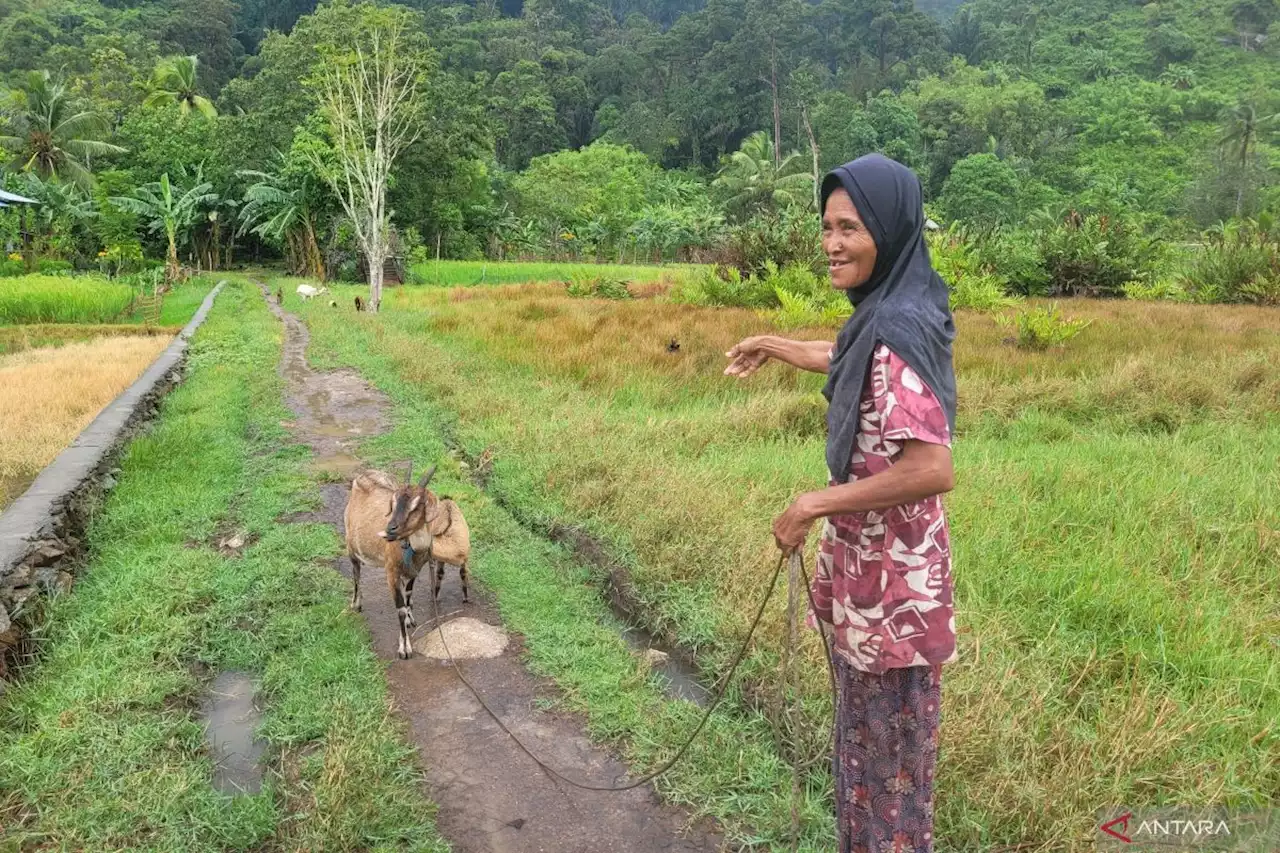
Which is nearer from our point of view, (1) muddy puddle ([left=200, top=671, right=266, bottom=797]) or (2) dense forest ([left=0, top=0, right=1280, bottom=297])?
(1) muddy puddle ([left=200, top=671, right=266, bottom=797])

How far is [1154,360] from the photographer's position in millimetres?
8703

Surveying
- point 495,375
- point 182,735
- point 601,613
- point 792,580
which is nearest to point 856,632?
point 792,580

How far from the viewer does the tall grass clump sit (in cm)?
1591

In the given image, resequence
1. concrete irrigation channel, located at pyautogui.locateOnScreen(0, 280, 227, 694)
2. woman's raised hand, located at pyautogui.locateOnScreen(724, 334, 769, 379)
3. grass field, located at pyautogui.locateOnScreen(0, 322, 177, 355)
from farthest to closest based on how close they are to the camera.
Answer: grass field, located at pyautogui.locateOnScreen(0, 322, 177, 355), concrete irrigation channel, located at pyautogui.locateOnScreen(0, 280, 227, 694), woman's raised hand, located at pyautogui.locateOnScreen(724, 334, 769, 379)

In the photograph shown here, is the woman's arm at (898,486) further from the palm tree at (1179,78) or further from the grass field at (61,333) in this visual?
the palm tree at (1179,78)

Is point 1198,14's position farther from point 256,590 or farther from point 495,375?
point 256,590

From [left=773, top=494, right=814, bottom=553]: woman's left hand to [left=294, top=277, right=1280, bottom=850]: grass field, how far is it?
4.01 feet

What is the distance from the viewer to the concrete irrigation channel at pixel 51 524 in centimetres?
369

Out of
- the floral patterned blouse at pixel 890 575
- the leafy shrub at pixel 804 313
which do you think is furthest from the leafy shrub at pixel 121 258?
the floral patterned blouse at pixel 890 575

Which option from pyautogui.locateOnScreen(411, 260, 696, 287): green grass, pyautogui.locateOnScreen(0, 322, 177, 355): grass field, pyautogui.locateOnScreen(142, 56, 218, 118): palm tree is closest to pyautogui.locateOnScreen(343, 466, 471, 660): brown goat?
pyautogui.locateOnScreen(0, 322, 177, 355): grass field

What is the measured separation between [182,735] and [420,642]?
1.08m

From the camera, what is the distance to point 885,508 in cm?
183

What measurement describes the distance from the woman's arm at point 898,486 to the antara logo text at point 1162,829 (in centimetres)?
145

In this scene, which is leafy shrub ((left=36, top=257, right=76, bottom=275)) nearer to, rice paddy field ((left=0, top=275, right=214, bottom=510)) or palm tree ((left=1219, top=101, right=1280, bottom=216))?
Result: rice paddy field ((left=0, top=275, right=214, bottom=510))
